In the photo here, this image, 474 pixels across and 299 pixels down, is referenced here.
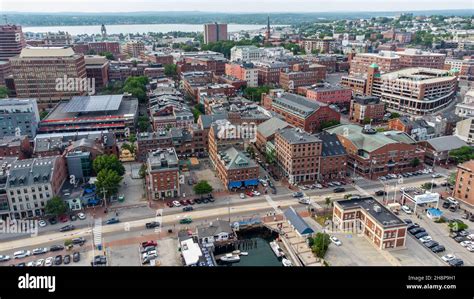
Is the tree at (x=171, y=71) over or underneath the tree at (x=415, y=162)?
over

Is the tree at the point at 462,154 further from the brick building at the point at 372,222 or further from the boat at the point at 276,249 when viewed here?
the boat at the point at 276,249

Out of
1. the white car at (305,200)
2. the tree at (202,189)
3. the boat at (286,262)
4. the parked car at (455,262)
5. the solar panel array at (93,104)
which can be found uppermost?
the solar panel array at (93,104)

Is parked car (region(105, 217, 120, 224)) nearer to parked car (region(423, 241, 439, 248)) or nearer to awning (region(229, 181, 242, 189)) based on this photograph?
awning (region(229, 181, 242, 189))

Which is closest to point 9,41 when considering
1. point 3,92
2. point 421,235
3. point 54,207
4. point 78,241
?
point 3,92

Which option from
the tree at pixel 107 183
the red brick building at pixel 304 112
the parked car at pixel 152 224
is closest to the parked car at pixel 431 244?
the parked car at pixel 152 224
